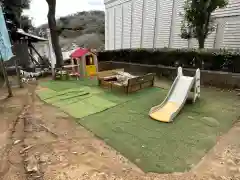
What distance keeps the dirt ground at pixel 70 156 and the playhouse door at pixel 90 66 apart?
5.63 metres

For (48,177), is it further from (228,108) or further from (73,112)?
(228,108)

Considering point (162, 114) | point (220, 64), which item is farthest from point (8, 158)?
point (220, 64)

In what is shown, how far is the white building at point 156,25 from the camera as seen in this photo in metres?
8.95

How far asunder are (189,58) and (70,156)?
7.04 m

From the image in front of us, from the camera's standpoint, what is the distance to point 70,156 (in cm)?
303

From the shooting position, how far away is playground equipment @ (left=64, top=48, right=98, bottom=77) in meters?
9.55

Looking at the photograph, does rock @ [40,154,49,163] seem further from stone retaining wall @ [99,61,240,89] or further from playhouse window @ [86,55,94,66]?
playhouse window @ [86,55,94,66]

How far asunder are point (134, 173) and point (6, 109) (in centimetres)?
453

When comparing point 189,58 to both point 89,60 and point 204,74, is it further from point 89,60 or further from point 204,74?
point 89,60

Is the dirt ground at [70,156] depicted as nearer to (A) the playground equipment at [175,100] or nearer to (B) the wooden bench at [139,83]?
(A) the playground equipment at [175,100]

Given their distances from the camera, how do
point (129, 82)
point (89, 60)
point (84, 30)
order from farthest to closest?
point (84, 30), point (89, 60), point (129, 82)

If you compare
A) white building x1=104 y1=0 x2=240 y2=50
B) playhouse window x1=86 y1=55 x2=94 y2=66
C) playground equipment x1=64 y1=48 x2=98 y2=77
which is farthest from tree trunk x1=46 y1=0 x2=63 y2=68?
white building x1=104 y1=0 x2=240 y2=50

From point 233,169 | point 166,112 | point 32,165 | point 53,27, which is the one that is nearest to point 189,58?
point 166,112

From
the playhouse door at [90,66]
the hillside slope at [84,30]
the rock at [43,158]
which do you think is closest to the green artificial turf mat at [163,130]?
the rock at [43,158]
